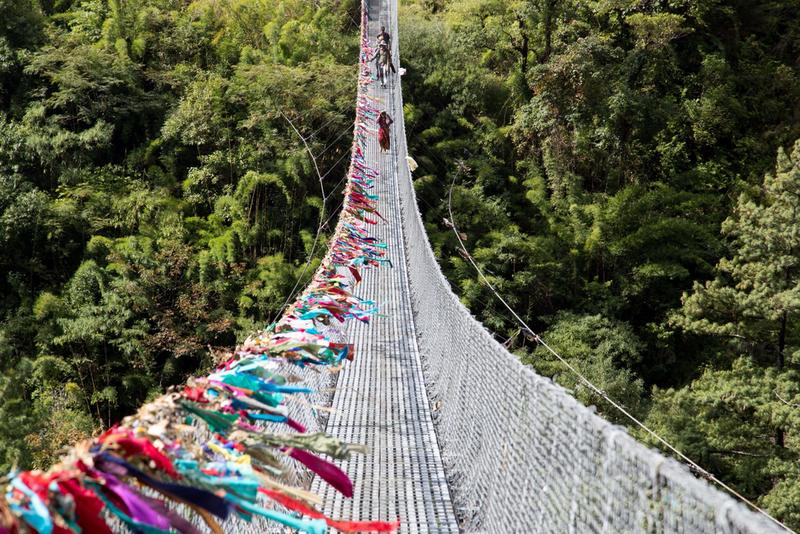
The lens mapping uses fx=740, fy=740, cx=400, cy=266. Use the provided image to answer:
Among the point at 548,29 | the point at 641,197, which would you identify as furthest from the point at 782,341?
the point at 548,29

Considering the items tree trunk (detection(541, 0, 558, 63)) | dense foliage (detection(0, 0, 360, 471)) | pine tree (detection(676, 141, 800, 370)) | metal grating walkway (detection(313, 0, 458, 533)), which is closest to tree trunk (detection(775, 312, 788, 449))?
pine tree (detection(676, 141, 800, 370))

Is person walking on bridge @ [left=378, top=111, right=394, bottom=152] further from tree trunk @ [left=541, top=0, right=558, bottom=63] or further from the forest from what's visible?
tree trunk @ [left=541, top=0, right=558, bottom=63]

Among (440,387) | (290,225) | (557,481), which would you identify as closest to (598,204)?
(290,225)

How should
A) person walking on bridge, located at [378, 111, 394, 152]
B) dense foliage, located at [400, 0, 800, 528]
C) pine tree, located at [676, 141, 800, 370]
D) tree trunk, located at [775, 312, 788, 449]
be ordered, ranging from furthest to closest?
1. person walking on bridge, located at [378, 111, 394, 152]
2. dense foliage, located at [400, 0, 800, 528]
3. pine tree, located at [676, 141, 800, 370]
4. tree trunk, located at [775, 312, 788, 449]

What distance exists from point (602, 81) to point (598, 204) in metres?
1.62

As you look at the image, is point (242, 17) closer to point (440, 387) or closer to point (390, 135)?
point (390, 135)

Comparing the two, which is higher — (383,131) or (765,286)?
(383,131)

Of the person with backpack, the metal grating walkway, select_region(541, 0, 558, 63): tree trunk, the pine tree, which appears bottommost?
the metal grating walkway

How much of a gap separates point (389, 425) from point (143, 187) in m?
8.29

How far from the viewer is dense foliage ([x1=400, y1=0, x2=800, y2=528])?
286 inches

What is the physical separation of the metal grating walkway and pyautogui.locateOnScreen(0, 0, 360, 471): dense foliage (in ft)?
12.9

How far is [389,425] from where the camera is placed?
339 cm

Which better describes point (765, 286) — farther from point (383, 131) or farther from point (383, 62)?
point (383, 62)

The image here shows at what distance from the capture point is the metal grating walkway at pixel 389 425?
103 inches
